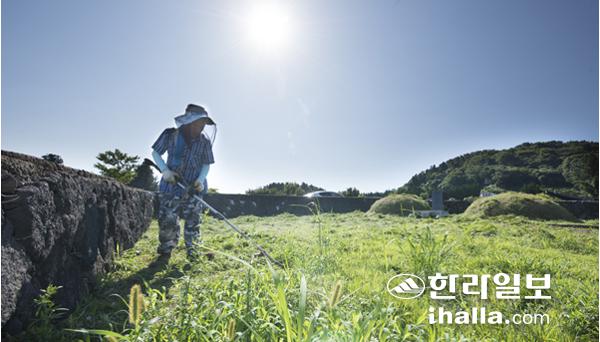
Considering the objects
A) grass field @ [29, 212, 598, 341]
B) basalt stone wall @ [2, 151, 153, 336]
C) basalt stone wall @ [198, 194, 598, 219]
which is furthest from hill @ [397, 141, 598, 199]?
basalt stone wall @ [2, 151, 153, 336]

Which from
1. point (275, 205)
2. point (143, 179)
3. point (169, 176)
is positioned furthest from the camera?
point (275, 205)

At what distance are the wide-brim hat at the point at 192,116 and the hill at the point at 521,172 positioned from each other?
2103 centimetres

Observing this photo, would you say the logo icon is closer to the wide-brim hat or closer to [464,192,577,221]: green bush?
the wide-brim hat

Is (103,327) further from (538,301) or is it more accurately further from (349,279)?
(538,301)

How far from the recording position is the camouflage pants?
3.46m

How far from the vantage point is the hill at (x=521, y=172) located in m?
24.7

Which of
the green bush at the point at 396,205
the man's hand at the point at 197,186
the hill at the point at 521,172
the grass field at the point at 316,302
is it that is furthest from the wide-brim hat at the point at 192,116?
the hill at the point at 521,172

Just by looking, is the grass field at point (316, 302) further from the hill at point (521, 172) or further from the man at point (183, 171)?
the hill at point (521, 172)

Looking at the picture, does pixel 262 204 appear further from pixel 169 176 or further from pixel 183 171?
pixel 169 176

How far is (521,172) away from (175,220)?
113 feet

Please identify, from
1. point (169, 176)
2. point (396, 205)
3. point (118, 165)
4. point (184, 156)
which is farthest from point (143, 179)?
point (396, 205)

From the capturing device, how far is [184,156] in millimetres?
3703

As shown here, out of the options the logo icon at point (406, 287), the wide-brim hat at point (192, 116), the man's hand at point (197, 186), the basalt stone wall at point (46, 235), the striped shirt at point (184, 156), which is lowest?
the logo icon at point (406, 287)

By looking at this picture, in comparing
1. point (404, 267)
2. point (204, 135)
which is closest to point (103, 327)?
point (404, 267)
